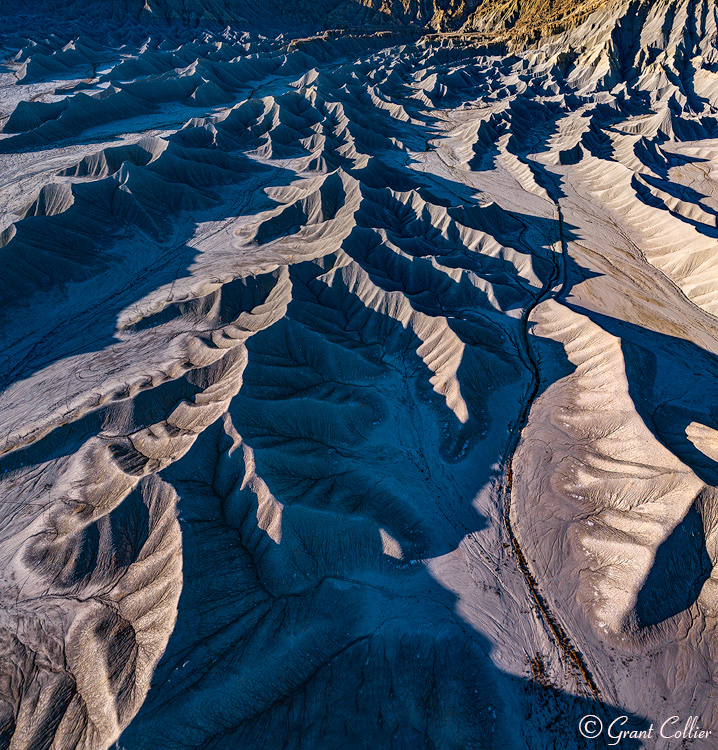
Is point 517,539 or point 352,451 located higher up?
point 352,451

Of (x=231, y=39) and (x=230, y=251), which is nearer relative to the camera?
(x=230, y=251)

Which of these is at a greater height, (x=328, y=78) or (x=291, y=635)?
(x=328, y=78)

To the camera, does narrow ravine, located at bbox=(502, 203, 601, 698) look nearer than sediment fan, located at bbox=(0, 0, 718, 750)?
No

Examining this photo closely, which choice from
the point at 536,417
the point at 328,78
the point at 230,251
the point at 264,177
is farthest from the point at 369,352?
the point at 328,78

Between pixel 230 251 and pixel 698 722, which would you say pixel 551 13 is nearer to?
pixel 230 251

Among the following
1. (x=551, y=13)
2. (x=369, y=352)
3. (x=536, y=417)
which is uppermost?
(x=551, y=13)

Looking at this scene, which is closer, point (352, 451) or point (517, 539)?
point (517, 539)

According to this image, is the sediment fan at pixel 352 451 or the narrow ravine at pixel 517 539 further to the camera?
the narrow ravine at pixel 517 539

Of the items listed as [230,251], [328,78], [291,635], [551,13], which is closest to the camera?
[291,635]
